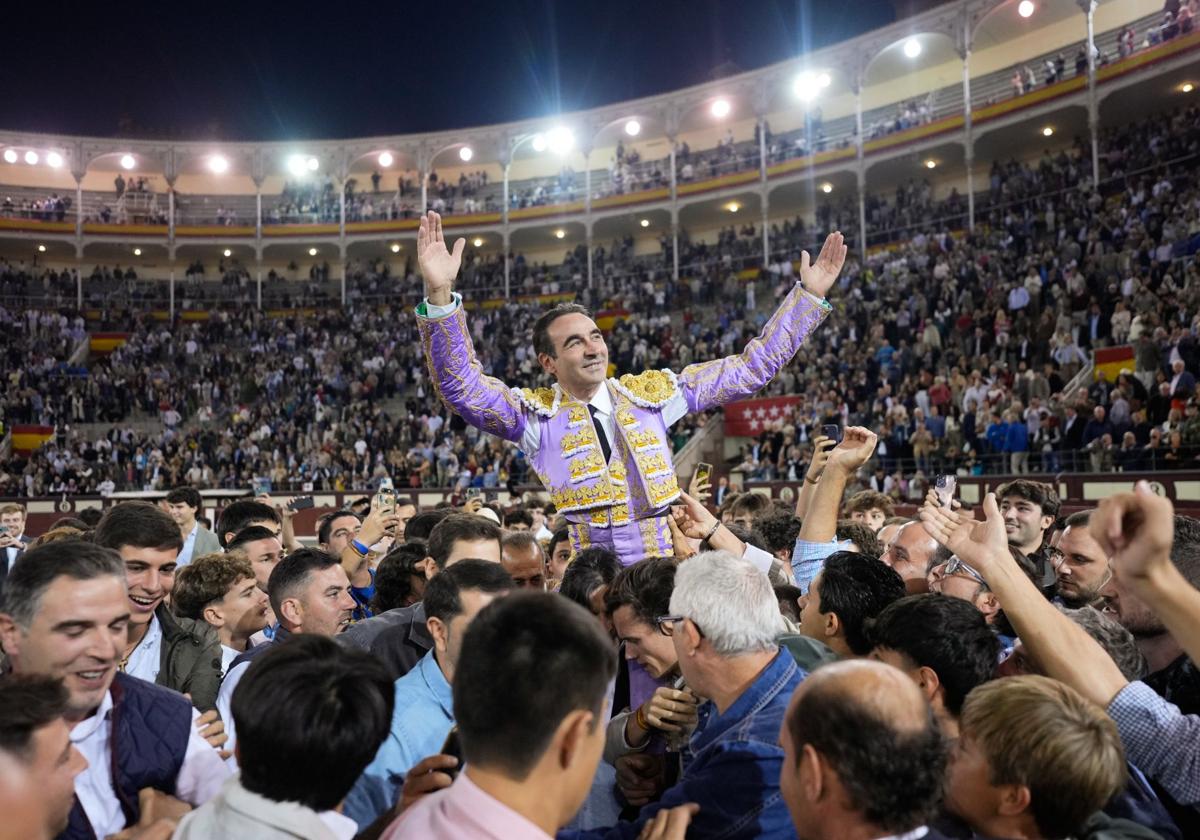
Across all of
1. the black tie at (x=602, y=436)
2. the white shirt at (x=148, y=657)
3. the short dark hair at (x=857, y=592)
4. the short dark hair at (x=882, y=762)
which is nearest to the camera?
the short dark hair at (x=882, y=762)

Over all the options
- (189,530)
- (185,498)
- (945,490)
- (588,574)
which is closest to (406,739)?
(588,574)

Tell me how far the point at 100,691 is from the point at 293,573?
1441 millimetres

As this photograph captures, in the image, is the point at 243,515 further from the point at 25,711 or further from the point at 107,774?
the point at 25,711

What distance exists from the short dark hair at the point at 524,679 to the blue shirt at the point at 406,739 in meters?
0.96

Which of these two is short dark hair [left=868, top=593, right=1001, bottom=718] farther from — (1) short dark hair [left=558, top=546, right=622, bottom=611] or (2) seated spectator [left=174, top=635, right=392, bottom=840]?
(2) seated spectator [left=174, top=635, right=392, bottom=840]

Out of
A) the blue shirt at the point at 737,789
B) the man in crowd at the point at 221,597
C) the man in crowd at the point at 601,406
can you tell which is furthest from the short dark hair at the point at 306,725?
the man in crowd at the point at 221,597

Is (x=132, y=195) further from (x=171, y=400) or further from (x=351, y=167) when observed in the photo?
(x=171, y=400)

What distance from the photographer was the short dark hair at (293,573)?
151 inches

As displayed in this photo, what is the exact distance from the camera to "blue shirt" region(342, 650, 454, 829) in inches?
107

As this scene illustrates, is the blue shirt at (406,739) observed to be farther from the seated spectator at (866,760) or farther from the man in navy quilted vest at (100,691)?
the seated spectator at (866,760)

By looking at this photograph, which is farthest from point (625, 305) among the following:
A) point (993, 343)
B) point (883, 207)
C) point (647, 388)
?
point (647, 388)

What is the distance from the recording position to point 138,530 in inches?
153

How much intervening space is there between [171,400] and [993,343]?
24.8m

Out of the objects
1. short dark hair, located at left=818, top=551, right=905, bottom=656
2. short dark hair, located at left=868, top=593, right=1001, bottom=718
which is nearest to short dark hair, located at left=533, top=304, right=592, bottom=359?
short dark hair, located at left=818, top=551, right=905, bottom=656
